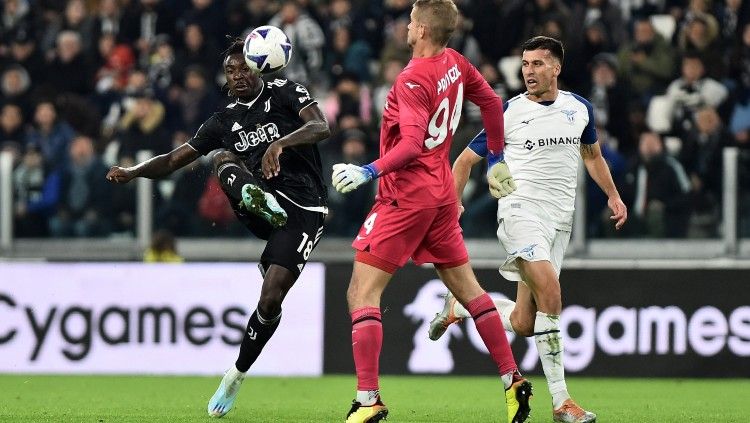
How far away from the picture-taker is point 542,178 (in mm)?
8812

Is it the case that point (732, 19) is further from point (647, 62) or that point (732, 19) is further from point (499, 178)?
point (499, 178)

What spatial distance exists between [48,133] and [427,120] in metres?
8.85

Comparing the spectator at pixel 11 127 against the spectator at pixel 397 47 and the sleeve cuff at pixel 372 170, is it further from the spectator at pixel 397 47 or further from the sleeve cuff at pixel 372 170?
the sleeve cuff at pixel 372 170

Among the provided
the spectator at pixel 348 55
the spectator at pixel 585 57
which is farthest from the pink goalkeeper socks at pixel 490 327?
the spectator at pixel 348 55

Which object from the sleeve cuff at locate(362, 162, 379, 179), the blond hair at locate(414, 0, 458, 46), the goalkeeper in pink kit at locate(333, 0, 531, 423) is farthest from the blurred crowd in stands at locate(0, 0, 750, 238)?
the sleeve cuff at locate(362, 162, 379, 179)

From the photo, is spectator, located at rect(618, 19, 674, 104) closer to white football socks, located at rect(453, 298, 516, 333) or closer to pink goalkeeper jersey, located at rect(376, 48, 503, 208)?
white football socks, located at rect(453, 298, 516, 333)

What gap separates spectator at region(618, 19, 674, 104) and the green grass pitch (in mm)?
3837

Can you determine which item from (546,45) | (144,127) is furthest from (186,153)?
(144,127)

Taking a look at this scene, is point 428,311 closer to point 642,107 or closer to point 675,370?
point 675,370

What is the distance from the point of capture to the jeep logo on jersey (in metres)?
8.81

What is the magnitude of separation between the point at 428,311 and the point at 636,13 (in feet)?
17.3

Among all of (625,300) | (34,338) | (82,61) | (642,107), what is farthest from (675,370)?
(82,61)

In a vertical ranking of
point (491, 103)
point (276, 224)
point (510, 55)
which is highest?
point (510, 55)

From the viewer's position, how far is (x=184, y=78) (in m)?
16.4
